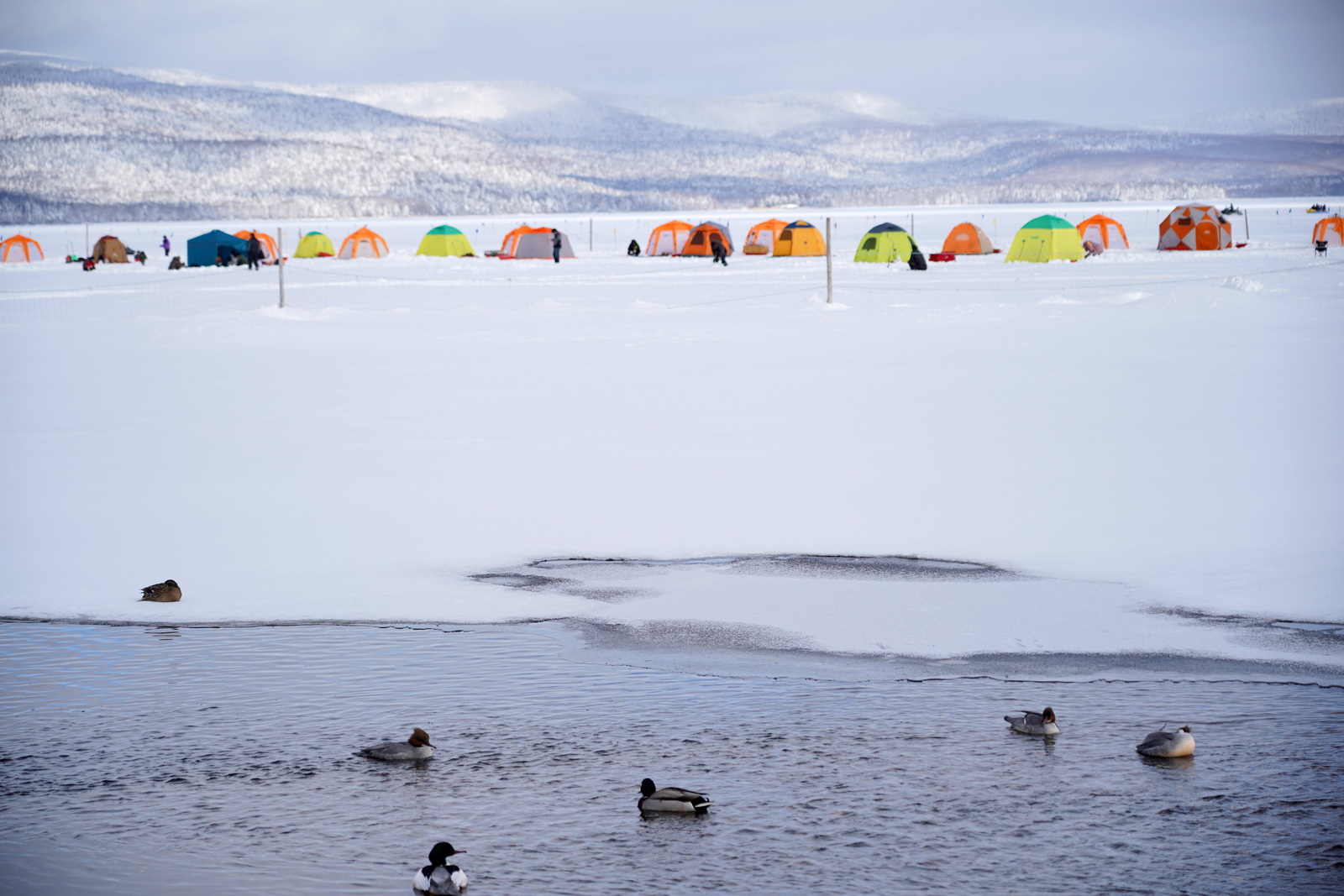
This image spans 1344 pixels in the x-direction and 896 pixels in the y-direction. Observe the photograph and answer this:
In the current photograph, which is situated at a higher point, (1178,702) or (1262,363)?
(1262,363)

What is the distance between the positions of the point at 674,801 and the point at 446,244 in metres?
56.6

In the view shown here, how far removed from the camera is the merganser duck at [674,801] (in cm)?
614

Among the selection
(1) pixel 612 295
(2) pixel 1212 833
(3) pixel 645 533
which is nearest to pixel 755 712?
(2) pixel 1212 833

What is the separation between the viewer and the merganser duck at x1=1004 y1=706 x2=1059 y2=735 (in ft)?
23.0

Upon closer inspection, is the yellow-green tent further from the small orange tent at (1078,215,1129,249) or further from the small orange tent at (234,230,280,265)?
the small orange tent at (1078,215,1129,249)

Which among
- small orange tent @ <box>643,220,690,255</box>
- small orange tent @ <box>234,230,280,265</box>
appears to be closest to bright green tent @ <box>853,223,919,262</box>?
small orange tent @ <box>643,220,690,255</box>

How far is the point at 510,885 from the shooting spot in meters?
5.59

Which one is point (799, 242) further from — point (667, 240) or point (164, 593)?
point (164, 593)

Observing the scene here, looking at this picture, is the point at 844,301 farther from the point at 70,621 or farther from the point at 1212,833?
the point at 1212,833

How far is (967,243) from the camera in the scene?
52094 millimetres

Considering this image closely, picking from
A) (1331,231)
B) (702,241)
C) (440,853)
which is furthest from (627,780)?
(1331,231)

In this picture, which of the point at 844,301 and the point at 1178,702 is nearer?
the point at 1178,702

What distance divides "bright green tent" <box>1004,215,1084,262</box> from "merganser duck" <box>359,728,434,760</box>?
138 feet

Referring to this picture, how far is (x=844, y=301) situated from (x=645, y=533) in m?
22.0
